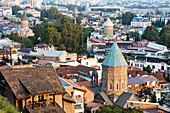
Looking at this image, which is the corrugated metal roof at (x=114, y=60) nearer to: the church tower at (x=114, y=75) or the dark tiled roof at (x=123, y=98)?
the church tower at (x=114, y=75)

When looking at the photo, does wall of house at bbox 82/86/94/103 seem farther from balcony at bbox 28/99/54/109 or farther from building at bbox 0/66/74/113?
balcony at bbox 28/99/54/109

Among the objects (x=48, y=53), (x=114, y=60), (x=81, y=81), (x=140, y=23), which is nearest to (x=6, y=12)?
(x=140, y=23)

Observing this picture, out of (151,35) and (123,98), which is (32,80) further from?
(151,35)

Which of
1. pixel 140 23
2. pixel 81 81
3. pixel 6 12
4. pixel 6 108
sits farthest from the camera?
pixel 6 12

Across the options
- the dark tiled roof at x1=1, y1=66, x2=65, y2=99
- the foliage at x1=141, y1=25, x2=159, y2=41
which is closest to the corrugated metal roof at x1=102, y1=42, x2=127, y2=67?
the dark tiled roof at x1=1, y1=66, x2=65, y2=99

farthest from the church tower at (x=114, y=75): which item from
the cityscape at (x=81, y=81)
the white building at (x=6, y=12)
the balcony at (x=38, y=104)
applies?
the white building at (x=6, y=12)

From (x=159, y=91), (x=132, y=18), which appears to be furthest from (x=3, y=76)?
(x=132, y=18)

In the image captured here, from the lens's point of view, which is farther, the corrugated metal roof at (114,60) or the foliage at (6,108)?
the corrugated metal roof at (114,60)
